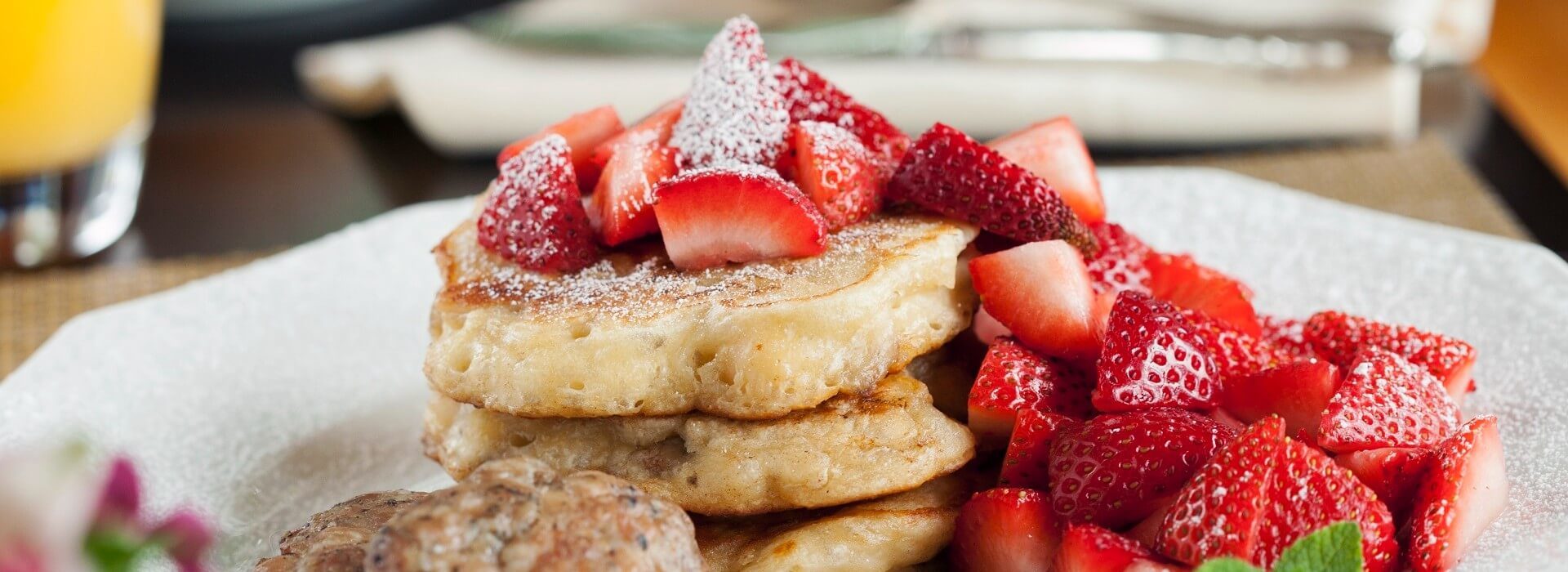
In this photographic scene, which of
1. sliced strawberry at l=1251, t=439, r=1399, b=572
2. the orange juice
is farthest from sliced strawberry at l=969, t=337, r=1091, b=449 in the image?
the orange juice

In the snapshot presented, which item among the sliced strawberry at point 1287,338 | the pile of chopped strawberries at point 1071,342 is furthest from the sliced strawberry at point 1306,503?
the sliced strawberry at point 1287,338

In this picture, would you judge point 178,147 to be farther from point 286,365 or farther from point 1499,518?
point 1499,518

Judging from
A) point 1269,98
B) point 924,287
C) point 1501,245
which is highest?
point 924,287

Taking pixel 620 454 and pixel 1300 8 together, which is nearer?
pixel 620 454

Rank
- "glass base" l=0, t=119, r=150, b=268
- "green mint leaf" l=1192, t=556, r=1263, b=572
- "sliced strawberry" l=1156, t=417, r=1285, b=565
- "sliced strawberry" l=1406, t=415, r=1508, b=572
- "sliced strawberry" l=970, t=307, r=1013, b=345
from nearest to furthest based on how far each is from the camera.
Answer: "green mint leaf" l=1192, t=556, r=1263, b=572 < "sliced strawberry" l=1156, t=417, r=1285, b=565 < "sliced strawberry" l=1406, t=415, r=1508, b=572 < "sliced strawberry" l=970, t=307, r=1013, b=345 < "glass base" l=0, t=119, r=150, b=268

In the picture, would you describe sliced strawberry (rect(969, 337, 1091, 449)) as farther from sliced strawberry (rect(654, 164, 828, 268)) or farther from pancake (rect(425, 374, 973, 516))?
sliced strawberry (rect(654, 164, 828, 268))

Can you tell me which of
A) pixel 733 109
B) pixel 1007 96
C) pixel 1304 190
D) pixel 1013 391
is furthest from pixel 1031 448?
pixel 1007 96

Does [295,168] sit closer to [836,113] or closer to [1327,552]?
[836,113]

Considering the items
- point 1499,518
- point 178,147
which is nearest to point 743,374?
point 1499,518
